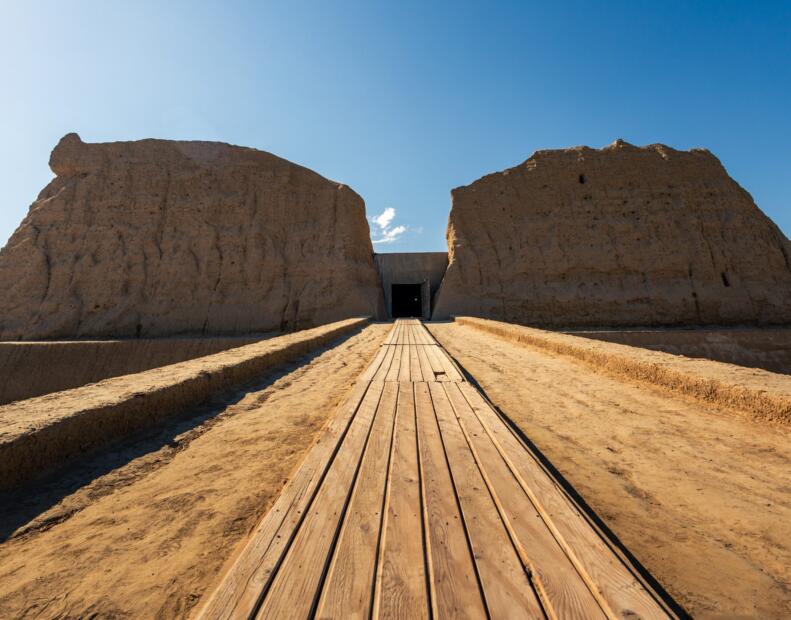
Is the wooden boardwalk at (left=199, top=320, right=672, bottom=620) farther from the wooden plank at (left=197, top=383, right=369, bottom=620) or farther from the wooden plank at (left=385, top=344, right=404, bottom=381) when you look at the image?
the wooden plank at (left=385, top=344, right=404, bottom=381)

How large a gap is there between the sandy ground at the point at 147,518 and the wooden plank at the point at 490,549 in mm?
1140

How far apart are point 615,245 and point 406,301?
49.2 ft

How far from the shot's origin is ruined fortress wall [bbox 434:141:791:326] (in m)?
18.4

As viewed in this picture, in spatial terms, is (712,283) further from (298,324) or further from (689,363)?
(298,324)

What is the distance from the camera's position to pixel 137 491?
2.24 m

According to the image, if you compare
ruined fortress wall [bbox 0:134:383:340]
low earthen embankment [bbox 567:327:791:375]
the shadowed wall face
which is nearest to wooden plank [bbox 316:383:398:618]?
low earthen embankment [bbox 567:327:791:375]

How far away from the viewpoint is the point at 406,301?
93.9 ft

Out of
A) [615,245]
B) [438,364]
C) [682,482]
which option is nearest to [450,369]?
[438,364]

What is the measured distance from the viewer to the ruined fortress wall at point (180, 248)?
58.6ft

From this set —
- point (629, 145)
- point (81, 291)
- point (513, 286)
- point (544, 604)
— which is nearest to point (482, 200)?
Result: point (513, 286)

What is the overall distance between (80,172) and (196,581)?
26.8m

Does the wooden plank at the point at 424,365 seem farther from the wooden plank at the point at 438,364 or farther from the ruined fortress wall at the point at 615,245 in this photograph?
the ruined fortress wall at the point at 615,245

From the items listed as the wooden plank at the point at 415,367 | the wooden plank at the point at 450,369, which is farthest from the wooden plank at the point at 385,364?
the wooden plank at the point at 450,369

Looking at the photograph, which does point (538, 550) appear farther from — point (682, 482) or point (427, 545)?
point (682, 482)
